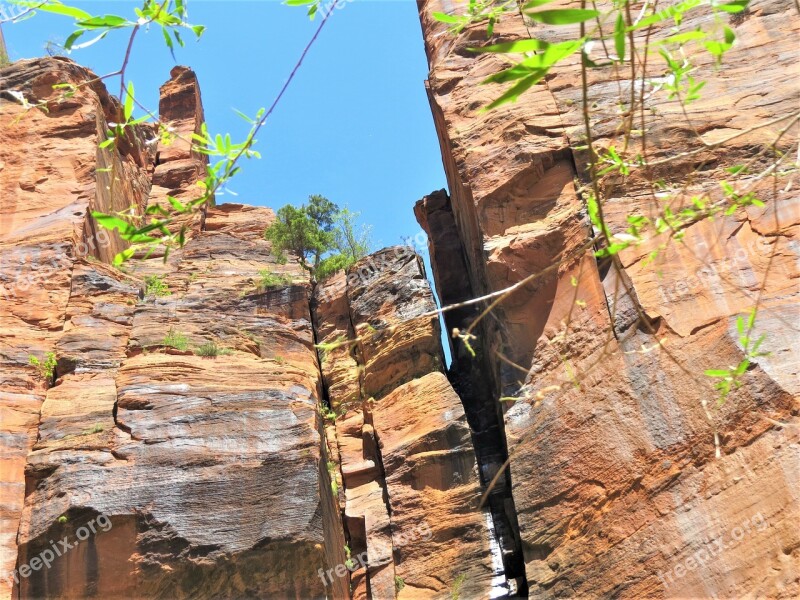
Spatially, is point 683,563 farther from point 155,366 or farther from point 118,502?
point 155,366

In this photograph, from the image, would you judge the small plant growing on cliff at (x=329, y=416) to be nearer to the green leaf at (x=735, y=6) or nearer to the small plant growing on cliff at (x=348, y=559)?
the small plant growing on cliff at (x=348, y=559)

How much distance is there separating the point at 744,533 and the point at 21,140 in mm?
17317

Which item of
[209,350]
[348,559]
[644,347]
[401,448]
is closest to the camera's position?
[644,347]

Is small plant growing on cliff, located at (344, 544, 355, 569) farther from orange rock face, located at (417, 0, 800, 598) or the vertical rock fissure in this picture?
orange rock face, located at (417, 0, 800, 598)

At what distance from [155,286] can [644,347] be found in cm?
1064

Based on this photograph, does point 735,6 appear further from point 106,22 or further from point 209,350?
point 209,350

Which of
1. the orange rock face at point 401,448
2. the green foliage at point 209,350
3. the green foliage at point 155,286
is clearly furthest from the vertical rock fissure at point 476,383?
the green foliage at point 155,286

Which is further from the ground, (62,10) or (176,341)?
(176,341)

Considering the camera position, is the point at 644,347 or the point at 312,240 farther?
the point at 312,240

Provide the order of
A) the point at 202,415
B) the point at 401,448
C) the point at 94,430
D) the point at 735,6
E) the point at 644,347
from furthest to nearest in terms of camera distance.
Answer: the point at 401,448, the point at 202,415, the point at 94,430, the point at 644,347, the point at 735,6

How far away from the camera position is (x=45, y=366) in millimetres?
13477

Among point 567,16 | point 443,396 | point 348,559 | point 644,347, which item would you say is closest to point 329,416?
point 443,396

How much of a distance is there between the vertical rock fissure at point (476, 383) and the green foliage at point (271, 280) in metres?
3.62

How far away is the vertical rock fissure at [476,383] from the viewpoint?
13.5 metres
